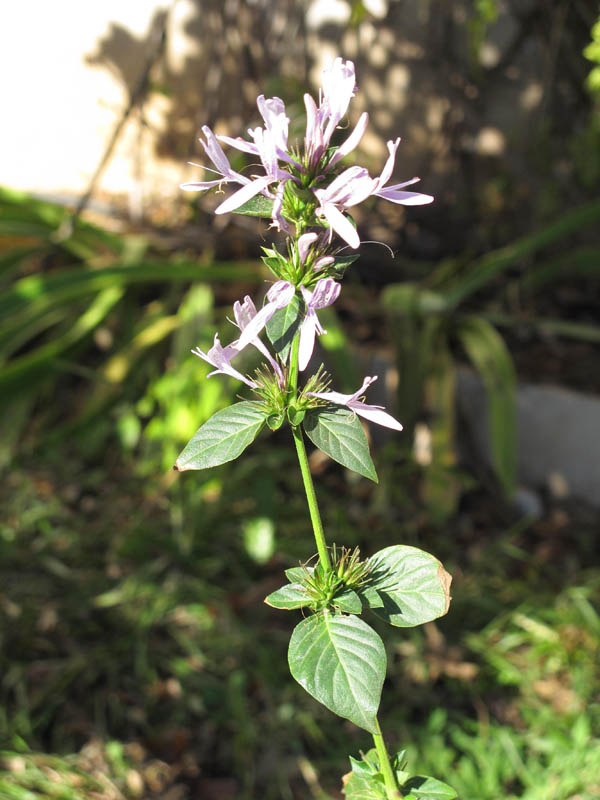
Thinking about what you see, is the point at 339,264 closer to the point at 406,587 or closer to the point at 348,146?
the point at 348,146

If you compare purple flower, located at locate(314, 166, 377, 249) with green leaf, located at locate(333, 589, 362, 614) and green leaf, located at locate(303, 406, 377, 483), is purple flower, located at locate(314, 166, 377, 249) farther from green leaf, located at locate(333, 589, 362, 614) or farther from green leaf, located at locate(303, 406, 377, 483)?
green leaf, located at locate(333, 589, 362, 614)

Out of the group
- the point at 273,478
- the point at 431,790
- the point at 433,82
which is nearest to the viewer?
the point at 431,790

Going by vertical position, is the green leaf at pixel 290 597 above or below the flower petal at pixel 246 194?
below

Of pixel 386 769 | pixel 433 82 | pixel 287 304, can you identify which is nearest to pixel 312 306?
pixel 287 304

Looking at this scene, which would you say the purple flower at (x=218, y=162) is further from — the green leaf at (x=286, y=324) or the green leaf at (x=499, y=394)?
the green leaf at (x=499, y=394)

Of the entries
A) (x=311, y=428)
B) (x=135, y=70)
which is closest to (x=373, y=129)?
(x=135, y=70)

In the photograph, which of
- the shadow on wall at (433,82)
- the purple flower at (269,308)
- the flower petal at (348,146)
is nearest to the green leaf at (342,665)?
the purple flower at (269,308)

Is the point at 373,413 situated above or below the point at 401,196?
below
